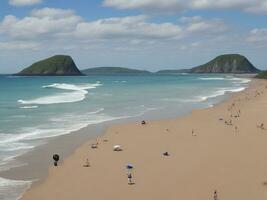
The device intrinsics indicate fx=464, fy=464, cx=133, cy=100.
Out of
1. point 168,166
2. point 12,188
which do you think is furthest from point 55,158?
point 168,166

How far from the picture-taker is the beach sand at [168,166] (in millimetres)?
20766

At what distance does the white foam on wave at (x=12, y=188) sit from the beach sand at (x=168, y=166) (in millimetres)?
490

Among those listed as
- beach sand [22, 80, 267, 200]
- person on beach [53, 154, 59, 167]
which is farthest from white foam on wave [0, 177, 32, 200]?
person on beach [53, 154, 59, 167]

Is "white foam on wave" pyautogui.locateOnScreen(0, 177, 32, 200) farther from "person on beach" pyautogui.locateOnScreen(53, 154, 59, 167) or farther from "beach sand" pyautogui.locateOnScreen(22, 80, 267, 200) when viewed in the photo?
"person on beach" pyautogui.locateOnScreen(53, 154, 59, 167)

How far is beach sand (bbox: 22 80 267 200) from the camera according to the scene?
20766 mm

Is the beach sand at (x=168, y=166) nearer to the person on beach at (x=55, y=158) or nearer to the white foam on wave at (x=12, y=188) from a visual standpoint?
the person on beach at (x=55, y=158)

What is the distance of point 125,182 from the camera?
2236cm

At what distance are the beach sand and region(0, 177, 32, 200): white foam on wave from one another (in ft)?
1.61

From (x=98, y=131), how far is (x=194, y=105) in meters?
24.1

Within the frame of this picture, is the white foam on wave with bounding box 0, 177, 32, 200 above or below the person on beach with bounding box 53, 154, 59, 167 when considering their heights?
below

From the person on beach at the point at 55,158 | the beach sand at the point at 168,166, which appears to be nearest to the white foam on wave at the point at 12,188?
the beach sand at the point at 168,166

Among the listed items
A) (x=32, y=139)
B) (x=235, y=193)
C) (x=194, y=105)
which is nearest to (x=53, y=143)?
(x=32, y=139)

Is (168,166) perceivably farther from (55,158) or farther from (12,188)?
(12,188)

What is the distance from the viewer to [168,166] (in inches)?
992
